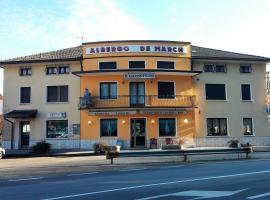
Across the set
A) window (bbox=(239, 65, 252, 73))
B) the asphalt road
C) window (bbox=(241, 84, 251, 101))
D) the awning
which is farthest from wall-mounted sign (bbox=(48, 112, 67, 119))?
the asphalt road

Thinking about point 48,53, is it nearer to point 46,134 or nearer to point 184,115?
point 46,134

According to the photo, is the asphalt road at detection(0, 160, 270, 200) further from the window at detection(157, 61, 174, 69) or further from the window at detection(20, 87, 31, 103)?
the window at detection(20, 87, 31, 103)

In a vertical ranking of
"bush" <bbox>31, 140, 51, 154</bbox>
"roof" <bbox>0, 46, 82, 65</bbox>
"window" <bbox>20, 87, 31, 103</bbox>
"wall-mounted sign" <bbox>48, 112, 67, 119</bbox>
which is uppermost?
"roof" <bbox>0, 46, 82, 65</bbox>

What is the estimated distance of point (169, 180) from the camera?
1142cm

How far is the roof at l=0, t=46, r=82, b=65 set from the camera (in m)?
32.0

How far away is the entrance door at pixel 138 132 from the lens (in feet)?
103

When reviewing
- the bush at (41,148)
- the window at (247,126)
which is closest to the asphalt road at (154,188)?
the bush at (41,148)

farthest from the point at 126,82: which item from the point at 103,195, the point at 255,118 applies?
the point at 103,195

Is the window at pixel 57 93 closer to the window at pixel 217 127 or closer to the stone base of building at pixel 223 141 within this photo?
the stone base of building at pixel 223 141

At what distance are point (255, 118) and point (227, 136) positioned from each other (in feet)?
10.4

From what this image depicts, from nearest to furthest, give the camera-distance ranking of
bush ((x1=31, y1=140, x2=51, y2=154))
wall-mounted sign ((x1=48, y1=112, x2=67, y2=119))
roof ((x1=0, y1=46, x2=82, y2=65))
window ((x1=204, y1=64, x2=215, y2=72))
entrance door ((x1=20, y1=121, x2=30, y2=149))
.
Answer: bush ((x1=31, y1=140, x2=51, y2=154)) < wall-mounted sign ((x1=48, y1=112, x2=67, y2=119)) < roof ((x1=0, y1=46, x2=82, y2=65)) < entrance door ((x1=20, y1=121, x2=30, y2=149)) < window ((x1=204, y1=64, x2=215, y2=72))

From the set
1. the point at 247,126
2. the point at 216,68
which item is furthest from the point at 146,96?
the point at 247,126

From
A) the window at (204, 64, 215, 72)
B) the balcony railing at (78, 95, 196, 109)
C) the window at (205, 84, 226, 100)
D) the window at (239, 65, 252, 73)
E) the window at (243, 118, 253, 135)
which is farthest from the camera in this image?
the window at (239, 65, 252, 73)

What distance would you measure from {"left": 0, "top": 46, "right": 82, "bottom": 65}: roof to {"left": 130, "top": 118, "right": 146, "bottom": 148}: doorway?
23.6ft
